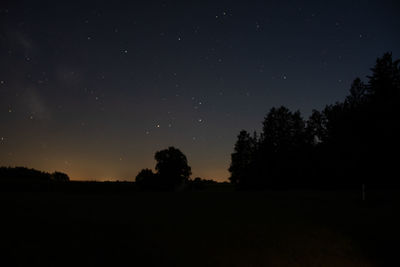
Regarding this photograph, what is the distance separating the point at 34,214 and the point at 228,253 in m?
10.2

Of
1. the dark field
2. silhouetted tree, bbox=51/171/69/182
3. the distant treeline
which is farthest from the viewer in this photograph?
silhouetted tree, bbox=51/171/69/182

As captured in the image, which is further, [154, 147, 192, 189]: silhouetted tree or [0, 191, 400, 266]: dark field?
[154, 147, 192, 189]: silhouetted tree

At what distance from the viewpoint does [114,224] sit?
10.8 metres

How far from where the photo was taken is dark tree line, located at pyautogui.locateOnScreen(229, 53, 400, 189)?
83.7 ft

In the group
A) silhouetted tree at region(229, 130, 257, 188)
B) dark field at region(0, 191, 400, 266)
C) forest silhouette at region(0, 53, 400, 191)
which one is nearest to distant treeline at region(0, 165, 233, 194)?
forest silhouette at region(0, 53, 400, 191)

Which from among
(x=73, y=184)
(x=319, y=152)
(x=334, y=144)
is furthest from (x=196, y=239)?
(x=73, y=184)

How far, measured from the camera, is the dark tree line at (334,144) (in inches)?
1005

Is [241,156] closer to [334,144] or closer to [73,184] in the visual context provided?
[334,144]

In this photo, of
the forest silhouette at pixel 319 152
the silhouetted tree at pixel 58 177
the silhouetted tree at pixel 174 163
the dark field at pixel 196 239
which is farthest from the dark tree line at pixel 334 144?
the silhouetted tree at pixel 58 177

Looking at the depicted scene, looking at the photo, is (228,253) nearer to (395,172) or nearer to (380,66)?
(395,172)

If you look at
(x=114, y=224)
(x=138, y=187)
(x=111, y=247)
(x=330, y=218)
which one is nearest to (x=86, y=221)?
(x=114, y=224)

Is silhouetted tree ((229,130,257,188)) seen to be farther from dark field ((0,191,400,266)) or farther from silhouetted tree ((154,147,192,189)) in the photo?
dark field ((0,191,400,266))

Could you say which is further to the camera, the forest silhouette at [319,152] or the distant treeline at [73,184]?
the distant treeline at [73,184]

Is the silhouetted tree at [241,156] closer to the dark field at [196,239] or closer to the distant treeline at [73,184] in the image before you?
the distant treeline at [73,184]
